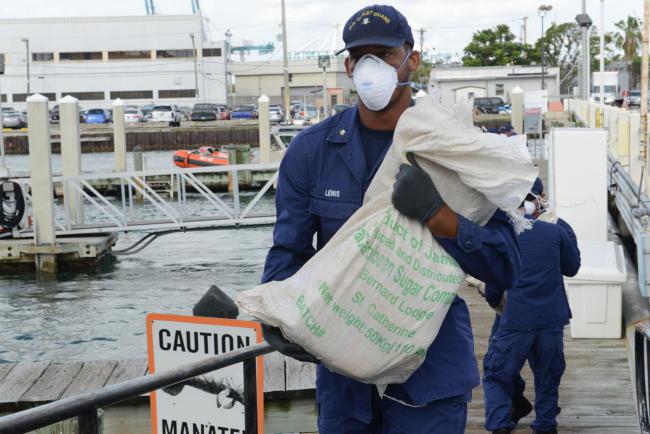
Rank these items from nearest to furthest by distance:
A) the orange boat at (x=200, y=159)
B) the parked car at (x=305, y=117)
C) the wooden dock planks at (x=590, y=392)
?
the wooden dock planks at (x=590, y=392), the orange boat at (x=200, y=159), the parked car at (x=305, y=117)

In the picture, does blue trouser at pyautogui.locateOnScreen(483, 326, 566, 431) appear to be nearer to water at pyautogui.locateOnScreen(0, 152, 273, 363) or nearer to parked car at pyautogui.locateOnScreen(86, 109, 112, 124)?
water at pyautogui.locateOnScreen(0, 152, 273, 363)

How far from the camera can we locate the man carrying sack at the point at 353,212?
3062 mm

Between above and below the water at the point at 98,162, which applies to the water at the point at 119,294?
below

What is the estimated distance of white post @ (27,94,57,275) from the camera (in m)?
21.7

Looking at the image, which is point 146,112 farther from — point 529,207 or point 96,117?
point 529,207

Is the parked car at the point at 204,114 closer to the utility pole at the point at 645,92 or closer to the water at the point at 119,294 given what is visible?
the water at the point at 119,294

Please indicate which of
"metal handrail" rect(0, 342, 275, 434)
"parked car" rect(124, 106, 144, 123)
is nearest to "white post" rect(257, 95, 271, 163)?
"metal handrail" rect(0, 342, 275, 434)

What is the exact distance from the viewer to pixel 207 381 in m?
4.25

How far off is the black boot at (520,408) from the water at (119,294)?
999 centimetres

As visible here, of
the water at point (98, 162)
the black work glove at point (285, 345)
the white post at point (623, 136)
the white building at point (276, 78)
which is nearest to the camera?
the black work glove at point (285, 345)

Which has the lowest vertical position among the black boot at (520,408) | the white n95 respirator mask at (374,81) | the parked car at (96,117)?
the black boot at (520,408)

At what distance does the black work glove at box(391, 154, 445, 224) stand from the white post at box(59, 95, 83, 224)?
22403 millimetres

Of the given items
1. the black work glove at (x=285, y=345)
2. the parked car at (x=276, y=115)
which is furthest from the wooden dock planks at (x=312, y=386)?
the parked car at (x=276, y=115)

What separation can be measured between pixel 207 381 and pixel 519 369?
2.82m
